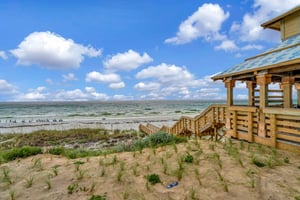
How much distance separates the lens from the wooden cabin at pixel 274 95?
6426 millimetres

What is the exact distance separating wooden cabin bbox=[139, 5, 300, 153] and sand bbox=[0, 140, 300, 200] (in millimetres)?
1108

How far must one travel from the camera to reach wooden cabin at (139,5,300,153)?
646 cm

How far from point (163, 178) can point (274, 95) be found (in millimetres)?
8590

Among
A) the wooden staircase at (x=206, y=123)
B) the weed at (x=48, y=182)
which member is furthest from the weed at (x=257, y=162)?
→ the wooden staircase at (x=206, y=123)

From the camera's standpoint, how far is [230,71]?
8969 mm

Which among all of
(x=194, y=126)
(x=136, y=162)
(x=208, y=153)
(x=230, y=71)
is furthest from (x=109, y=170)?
(x=194, y=126)

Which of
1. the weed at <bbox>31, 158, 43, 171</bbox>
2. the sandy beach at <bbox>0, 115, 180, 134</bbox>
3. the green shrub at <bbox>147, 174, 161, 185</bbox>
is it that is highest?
the green shrub at <bbox>147, 174, 161, 185</bbox>

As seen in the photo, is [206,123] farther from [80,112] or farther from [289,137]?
[80,112]

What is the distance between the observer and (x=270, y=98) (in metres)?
10.6

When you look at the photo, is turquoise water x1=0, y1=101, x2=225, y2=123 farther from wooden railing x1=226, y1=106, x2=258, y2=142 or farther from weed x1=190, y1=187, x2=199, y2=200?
weed x1=190, y1=187, x2=199, y2=200

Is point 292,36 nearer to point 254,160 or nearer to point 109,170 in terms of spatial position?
point 254,160

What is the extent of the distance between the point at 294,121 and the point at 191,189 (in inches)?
184

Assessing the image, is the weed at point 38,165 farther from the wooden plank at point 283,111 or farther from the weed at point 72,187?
the wooden plank at point 283,111

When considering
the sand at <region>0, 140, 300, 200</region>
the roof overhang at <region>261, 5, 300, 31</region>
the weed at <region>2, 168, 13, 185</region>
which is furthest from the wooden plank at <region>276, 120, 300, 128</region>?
the weed at <region>2, 168, 13, 185</region>
